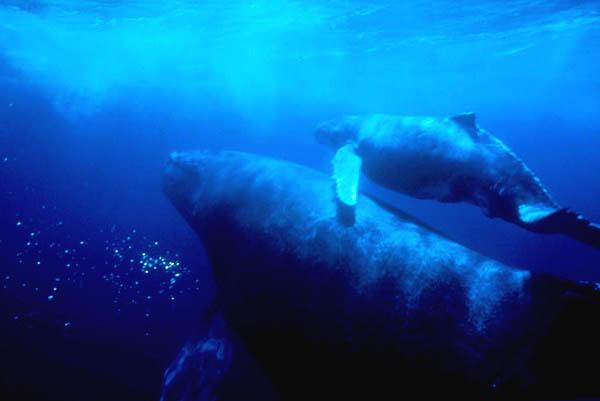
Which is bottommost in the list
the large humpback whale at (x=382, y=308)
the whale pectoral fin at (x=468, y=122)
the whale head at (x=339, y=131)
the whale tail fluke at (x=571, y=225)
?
the large humpback whale at (x=382, y=308)

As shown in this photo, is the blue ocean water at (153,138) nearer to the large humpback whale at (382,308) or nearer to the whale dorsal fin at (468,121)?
the large humpback whale at (382,308)

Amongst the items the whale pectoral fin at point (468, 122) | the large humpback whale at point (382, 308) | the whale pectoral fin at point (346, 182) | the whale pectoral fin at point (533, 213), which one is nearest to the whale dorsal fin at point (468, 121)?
the whale pectoral fin at point (468, 122)

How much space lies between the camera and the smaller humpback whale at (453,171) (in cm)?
591

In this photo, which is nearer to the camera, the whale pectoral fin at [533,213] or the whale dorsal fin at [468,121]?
the whale pectoral fin at [533,213]

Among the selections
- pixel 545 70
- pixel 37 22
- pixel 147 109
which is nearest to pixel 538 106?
pixel 545 70

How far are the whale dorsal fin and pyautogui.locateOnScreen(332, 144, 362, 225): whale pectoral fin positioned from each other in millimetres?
2039

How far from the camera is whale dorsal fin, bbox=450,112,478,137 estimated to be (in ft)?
24.6

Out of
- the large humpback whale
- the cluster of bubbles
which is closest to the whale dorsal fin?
the large humpback whale

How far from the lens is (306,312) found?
5711 mm

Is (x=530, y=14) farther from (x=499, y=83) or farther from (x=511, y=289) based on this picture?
(x=499, y=83)

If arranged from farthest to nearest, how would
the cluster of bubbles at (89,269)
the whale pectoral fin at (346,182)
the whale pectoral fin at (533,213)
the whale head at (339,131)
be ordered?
the cluster of bubbles at (89,269), the whale head at (339,131), the whale pectoral fin at (346,182), the whale pectoral fin at (533,213)

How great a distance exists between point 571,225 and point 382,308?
103 inches

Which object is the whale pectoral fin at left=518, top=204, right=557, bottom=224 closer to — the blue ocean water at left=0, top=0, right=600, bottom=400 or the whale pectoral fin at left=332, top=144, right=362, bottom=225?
the whale pectoral fin at left=332, top=144, right=362, bottom=225

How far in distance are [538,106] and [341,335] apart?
141485 millimetres
